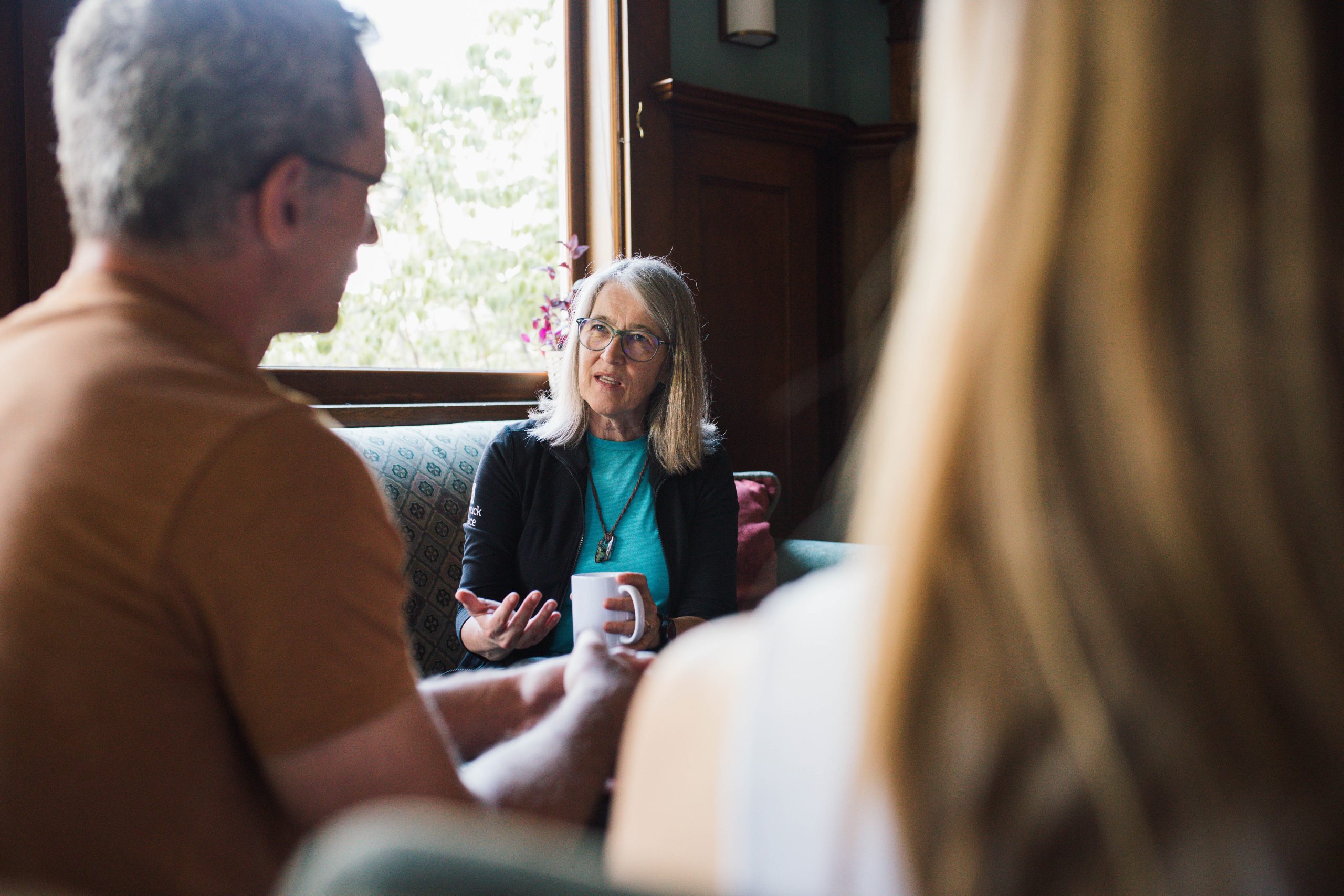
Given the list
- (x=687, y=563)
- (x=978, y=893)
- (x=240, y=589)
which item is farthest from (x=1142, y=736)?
(x=687, y=563)

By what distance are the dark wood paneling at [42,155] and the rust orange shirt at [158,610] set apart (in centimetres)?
158

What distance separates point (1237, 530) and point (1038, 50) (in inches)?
8.0

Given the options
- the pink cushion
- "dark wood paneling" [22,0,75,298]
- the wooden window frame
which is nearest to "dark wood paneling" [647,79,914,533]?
the wooden window frame

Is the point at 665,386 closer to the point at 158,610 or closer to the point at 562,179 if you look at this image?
the point at 562,179

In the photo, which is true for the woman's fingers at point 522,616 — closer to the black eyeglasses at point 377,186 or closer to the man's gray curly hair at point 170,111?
the black eyeglasses at point 377,186

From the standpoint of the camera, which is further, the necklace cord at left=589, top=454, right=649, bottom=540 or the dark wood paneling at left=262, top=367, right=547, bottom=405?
the dark wood paneling at left=262, top=367, right=547, bottom=405

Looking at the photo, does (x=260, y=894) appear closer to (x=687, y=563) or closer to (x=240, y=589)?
(x=240, y=589)

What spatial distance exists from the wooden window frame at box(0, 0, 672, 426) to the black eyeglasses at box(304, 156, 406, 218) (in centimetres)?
126

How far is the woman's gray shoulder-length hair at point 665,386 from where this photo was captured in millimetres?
2156

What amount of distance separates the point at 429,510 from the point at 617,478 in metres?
0.45

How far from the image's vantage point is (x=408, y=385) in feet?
9.09

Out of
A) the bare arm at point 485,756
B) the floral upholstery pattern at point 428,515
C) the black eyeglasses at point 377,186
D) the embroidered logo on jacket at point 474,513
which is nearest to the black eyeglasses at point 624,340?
the floral upholstery pattern at point 428,515

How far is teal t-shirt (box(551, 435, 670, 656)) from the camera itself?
2.05 metres

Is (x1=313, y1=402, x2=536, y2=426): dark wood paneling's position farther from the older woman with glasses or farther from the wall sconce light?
the wall sconce light
